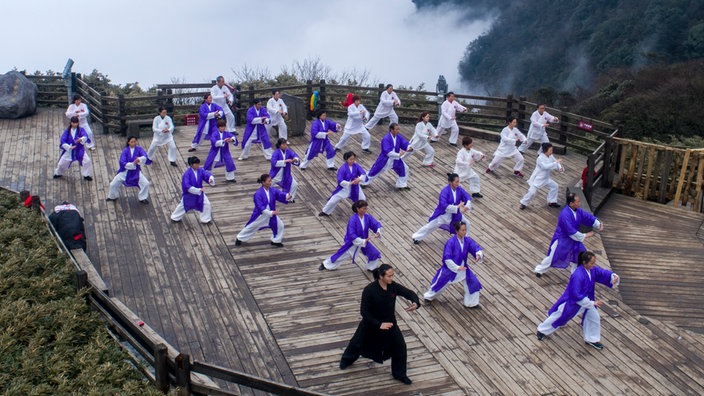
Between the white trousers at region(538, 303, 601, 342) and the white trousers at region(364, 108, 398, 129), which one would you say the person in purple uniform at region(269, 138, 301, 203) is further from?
the white trousers at region(538, 303, 601, 342)

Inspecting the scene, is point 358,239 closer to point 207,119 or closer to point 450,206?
point 450,206

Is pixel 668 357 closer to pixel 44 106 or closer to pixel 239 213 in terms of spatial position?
pixel 239 213

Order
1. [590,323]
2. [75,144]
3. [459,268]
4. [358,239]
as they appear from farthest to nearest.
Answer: [75,144] < [358,239] < [459,268] < [590,323]

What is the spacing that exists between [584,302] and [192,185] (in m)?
7.07

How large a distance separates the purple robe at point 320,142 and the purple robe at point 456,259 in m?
6.65

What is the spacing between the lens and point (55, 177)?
1666 cm

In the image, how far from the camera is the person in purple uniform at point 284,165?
15.1 metres

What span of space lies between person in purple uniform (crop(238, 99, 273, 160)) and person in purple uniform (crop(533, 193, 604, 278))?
25.8 feet

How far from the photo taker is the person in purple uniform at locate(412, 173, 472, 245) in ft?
43.0

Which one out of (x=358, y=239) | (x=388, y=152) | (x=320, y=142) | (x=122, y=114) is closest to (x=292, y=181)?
(x=388, y=152)

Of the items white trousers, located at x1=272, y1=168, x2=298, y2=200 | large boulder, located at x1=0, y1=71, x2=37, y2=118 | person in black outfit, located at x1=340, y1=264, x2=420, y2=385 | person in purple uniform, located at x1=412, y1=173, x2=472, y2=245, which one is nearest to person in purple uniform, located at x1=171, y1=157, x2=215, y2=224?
white trousers, located at x1=272, y1=168, x2=298, y2=200

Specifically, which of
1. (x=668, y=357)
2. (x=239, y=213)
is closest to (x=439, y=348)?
(x=668, y=357)

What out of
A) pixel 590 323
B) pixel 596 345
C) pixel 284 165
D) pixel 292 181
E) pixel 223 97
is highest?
pixel 223 97

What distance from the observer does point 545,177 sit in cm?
1548
